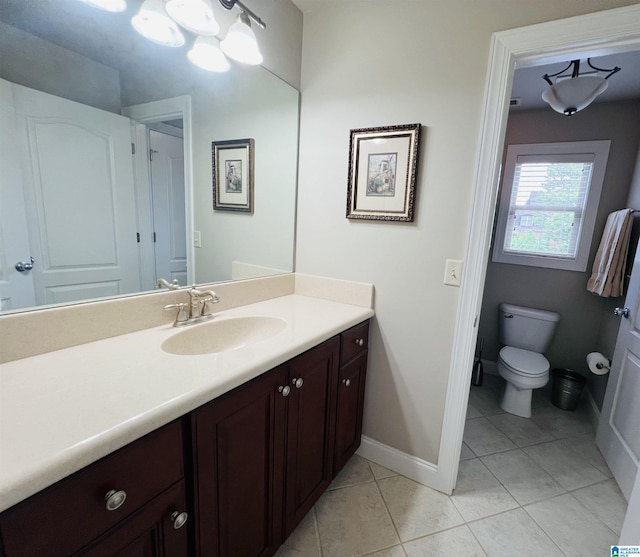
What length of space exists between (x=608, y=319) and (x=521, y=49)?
6.93 feet

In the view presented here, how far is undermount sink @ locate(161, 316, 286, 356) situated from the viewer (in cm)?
116

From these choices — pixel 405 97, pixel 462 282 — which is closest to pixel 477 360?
pixel 462 282

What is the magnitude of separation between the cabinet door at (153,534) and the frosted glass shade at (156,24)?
1464 millimetres

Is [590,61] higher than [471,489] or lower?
higher

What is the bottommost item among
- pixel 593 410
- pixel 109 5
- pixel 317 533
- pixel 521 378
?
pixel 317 533

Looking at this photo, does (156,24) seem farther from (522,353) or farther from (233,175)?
(522,353)

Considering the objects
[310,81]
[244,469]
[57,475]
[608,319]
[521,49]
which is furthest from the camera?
[608,319]

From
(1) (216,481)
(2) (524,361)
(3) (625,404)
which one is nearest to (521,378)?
(2) (524,361)

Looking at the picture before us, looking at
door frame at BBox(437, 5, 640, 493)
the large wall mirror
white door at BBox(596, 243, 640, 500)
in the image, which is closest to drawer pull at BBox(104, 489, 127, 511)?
the large wall mirror

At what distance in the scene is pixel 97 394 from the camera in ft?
2.34

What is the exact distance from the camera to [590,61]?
5.98ft

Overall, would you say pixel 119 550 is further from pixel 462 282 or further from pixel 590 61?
pixel 590 61

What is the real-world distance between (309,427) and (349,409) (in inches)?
15.3

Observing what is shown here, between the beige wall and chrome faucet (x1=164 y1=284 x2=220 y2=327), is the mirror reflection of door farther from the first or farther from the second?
the beige wall
